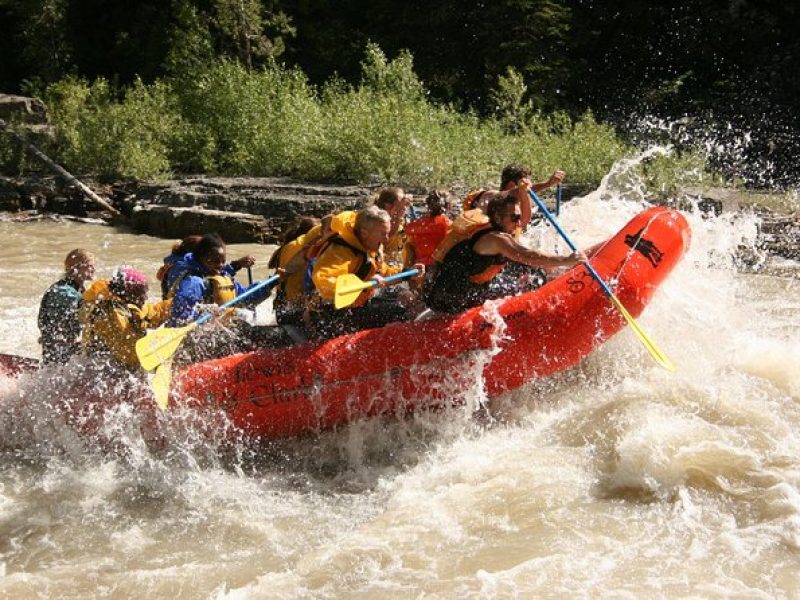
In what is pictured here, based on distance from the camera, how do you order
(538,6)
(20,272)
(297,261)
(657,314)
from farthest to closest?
(538,6)
(20,272)
(657,314)
(297,261)

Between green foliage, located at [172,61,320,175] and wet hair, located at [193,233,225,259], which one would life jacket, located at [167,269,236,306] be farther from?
green foliage, located at [172,61,320,175]

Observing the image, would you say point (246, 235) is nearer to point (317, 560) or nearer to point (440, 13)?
point (317, 560)

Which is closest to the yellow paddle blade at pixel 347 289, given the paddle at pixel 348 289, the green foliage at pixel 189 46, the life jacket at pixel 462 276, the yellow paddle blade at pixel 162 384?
the paddle at pixel 348 289

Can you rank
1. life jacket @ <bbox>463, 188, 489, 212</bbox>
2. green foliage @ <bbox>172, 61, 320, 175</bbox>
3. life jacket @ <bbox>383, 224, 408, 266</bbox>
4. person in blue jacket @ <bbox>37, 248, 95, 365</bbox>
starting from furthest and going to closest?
1. green foliage @ <bbox>172, 61, 320, 175</bbox>
2. life jacket @ <bbox>463, 188, 489, 212</bbox>
3. life jacket @ <bbox>383, 224, 408, 266</bbox>
4. person in blue jacket @ <bbox>37, 248, 95, 365</bbox>

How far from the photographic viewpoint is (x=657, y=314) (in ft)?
17.2

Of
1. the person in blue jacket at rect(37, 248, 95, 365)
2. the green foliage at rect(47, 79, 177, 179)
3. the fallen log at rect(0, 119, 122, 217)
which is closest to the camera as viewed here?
the person in blue jacket at rect(37, 248, 95, 365)

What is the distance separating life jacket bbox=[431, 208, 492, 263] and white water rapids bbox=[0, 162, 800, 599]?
861 mm

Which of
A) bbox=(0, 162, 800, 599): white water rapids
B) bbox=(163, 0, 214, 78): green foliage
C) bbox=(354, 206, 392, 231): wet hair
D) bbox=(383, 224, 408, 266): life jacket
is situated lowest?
bbox=(0, 162, 800, 599): white water rapids

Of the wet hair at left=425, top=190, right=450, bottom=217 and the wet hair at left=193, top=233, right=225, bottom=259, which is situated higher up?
the wet hair at left=425, top=190, right=450, bottom=217

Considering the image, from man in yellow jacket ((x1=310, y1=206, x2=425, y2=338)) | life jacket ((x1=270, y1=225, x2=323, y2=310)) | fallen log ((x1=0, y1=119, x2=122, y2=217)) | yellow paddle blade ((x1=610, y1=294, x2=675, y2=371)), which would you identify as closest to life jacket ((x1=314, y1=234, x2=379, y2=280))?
man in yellow jacket ((x1=310, y1=206, x2=425, y2=338))

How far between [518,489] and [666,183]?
22.1 feet

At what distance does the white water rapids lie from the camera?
3.43 meters

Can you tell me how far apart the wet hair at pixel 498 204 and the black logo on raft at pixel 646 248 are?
0.88 m

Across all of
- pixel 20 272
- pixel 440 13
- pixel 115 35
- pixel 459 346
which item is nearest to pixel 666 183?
pixel 459 346
